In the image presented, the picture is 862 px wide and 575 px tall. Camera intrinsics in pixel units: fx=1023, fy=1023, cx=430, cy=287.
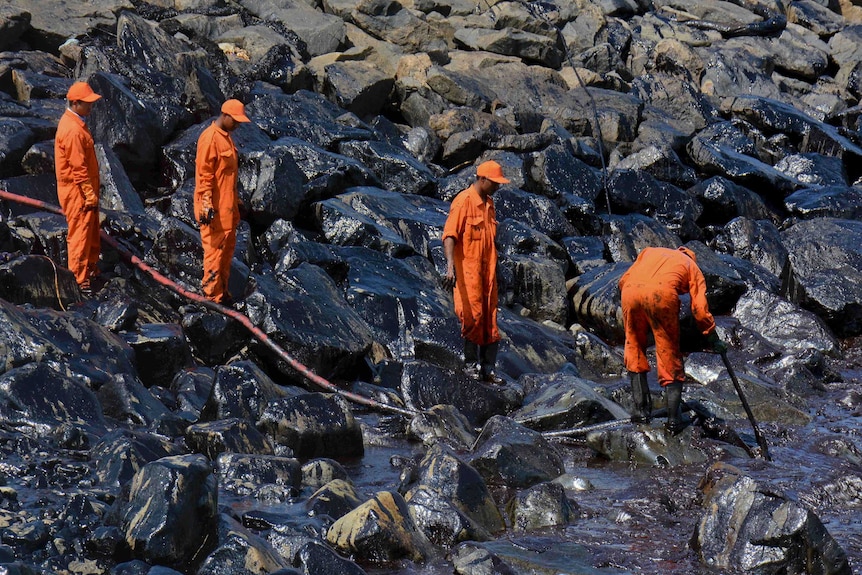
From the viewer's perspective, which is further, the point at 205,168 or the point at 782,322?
the point at 782,322

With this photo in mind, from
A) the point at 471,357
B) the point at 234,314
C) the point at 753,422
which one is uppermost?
the point at 753,422

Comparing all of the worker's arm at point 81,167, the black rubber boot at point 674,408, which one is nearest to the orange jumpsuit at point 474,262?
the black rubber boot at point 674,408

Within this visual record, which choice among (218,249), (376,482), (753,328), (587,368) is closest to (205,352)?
(218,249)

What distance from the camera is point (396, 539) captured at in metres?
5.46

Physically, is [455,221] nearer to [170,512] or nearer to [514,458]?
[514,458]

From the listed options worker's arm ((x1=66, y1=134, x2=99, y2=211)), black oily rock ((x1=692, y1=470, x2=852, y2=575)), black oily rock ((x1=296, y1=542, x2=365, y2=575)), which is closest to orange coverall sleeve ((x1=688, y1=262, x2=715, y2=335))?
black oily rock ((x1=692, y1=470, x2=852, y2=575))

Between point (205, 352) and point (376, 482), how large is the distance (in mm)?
2726

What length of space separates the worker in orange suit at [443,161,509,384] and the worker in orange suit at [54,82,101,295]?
3.25 m

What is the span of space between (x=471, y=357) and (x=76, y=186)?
386cm

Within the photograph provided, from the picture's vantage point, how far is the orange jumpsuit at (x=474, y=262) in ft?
28.5

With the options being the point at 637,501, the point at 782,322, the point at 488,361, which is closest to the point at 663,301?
the point at 637,501

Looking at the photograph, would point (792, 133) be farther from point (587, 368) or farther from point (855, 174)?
point (587, 368)

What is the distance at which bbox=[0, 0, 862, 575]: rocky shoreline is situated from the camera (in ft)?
18.4

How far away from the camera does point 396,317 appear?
10.1m
